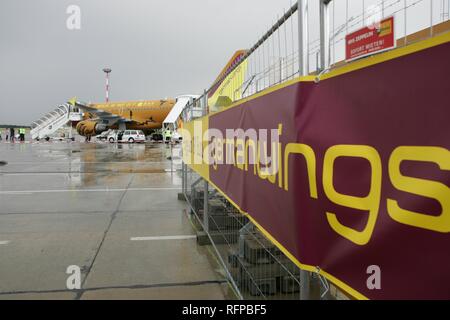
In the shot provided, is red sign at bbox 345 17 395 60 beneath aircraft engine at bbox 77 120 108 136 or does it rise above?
beneath

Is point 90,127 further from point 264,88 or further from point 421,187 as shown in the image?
point 421,187

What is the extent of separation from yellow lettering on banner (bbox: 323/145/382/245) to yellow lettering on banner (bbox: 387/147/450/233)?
0.08 m

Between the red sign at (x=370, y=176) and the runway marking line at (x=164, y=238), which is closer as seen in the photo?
the red sign at (x=370, y=176)

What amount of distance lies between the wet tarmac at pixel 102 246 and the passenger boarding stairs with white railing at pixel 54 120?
138 ft

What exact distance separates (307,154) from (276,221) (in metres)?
0.60

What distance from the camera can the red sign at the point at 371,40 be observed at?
135 cm

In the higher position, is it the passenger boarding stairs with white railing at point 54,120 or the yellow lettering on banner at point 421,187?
the passenger boarding stairs with white railing at point 54,120

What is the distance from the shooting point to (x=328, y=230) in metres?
1.73

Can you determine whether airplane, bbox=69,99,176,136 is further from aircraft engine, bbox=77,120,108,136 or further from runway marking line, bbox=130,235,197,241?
runway marking line, bbox=130,235,197,241

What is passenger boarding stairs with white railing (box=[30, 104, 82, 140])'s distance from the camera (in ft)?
157

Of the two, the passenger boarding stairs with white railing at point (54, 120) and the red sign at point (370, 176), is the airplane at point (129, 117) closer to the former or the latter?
the passenger boarding stairs with white railing at point (54, 120)

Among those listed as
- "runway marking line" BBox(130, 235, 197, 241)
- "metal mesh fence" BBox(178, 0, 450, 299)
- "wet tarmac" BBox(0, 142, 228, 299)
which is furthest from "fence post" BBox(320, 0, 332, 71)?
"runway marking line" BBox(130, 235, 197, 241)

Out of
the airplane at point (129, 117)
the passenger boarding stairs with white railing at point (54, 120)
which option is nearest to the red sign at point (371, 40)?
the airplane at point (129, 117)
